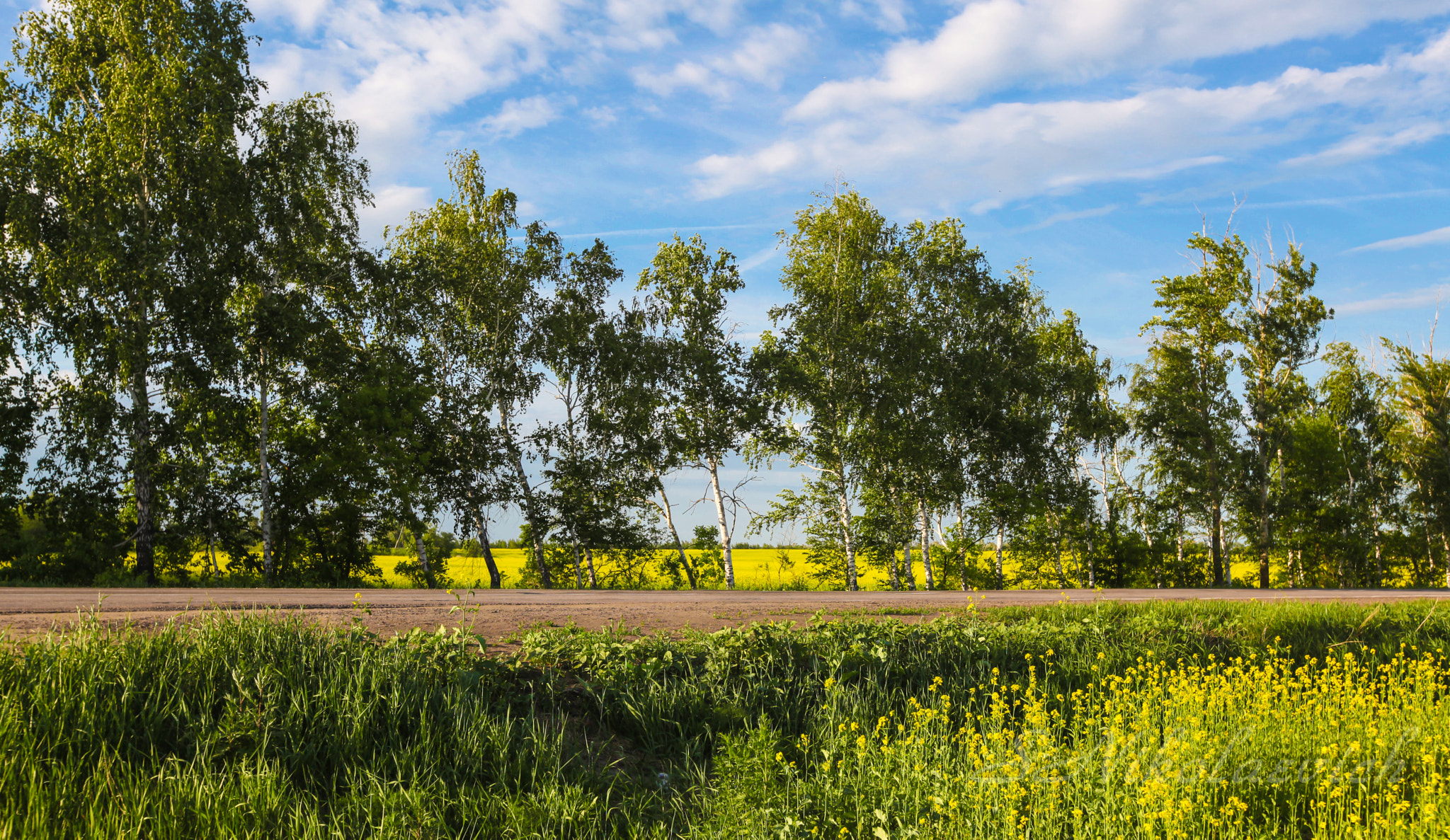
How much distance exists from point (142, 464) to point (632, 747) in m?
17.6

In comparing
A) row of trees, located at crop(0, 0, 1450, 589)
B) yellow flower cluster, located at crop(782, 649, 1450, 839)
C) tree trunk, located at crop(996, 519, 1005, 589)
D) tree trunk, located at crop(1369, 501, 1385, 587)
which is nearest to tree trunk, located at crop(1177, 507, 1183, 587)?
row of trees, located at crop(0, 0, 1450, 589)

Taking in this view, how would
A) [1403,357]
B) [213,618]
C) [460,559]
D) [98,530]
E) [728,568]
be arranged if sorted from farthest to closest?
[460,559]
[1403,357]
[728,568]
[98,530]
[213,618]

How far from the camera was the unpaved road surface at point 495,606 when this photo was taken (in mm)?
7629

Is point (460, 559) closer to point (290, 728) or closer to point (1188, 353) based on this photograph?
point (1188, 353)

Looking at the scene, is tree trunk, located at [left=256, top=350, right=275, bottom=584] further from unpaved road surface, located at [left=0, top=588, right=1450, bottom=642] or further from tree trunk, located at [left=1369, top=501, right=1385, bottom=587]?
tree trunk, located at [left=1369, top=501, right=1385, bottom=587]

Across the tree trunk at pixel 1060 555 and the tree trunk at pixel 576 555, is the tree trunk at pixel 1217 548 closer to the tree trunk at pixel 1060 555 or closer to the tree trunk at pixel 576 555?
the tree trunk at pixel 1060 555

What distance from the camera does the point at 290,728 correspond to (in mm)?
5121

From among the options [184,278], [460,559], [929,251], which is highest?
[929,251]

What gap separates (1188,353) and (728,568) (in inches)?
752

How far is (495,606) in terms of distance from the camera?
34.5 feet

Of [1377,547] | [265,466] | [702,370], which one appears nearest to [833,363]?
[702,370]

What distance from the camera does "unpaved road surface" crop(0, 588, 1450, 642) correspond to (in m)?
7.63

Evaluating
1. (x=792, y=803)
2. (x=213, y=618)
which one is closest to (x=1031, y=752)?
(x=792, y=803)

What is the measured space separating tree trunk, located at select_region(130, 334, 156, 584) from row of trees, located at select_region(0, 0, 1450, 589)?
7cm
